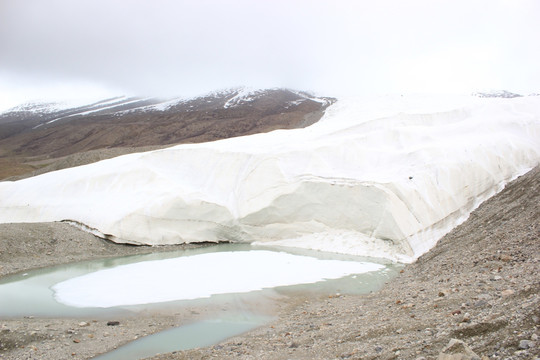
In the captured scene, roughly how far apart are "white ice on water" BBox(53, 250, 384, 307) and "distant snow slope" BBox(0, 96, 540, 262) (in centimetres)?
271

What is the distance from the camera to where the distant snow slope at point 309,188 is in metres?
16.4

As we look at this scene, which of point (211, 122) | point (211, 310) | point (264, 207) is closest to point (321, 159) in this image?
point (264, 207)

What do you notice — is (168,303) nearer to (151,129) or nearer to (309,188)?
(309,188)

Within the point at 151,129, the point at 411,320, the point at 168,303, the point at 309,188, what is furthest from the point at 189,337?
the point at 151,129

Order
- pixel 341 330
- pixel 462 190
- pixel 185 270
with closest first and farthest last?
pixel 341 330, pixel 185 270, pixel 462 190

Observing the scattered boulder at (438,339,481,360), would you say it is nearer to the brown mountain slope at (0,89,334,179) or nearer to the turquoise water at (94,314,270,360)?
the turquoise water at (94,314,270,360)

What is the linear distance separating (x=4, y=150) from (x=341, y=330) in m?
87.4

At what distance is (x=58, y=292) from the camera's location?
11125mm

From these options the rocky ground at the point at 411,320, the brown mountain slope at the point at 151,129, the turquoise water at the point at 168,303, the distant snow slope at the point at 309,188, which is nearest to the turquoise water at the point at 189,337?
the turquoise water at the point at 168,303

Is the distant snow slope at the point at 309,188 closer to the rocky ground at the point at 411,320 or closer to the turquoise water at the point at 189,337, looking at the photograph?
the rocky ground at the point at 411,320

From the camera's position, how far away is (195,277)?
1202 centimetres

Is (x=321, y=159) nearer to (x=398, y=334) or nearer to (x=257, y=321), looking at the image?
(x=257, y=321)

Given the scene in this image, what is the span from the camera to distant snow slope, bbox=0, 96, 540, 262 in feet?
53.8

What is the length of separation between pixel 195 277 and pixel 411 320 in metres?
7.40
